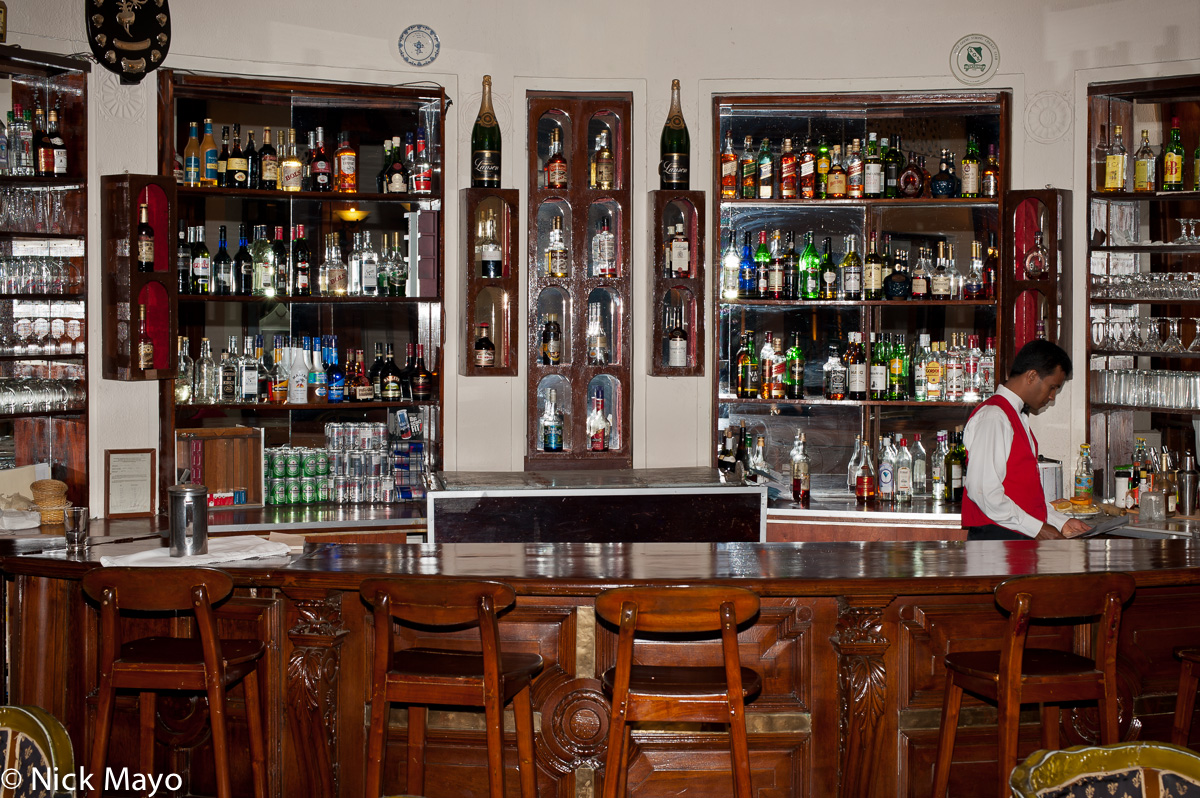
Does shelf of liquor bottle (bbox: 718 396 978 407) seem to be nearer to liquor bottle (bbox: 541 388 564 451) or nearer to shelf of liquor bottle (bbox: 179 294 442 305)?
liquor bottle (bbox: 541 388 564 451)

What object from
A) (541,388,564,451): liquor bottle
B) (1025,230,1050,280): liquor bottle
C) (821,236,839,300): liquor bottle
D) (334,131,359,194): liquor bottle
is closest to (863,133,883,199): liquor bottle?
(821,236,839,300): liquor bottle

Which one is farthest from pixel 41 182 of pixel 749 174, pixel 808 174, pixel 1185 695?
pixel 1185 695

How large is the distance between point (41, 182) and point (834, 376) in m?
3.79

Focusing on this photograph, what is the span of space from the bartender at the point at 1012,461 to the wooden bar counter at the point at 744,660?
61cm

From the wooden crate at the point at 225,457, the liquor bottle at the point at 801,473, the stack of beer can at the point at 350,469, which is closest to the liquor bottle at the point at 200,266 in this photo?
the wooden crate at the point at 225,457

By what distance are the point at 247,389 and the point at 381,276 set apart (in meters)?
0.84

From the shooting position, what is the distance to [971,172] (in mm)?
5285

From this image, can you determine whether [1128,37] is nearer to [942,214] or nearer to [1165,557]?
[942,214]

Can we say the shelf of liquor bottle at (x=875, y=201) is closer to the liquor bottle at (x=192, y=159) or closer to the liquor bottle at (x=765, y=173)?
the liquor bottle at (x=765, y=173)

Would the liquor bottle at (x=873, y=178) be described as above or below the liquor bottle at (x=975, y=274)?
above

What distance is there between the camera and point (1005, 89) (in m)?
5.15

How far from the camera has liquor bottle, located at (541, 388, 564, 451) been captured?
5.22m

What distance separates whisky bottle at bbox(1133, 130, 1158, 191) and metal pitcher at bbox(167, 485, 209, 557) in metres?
4.50

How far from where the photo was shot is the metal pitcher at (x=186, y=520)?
3.06 m
